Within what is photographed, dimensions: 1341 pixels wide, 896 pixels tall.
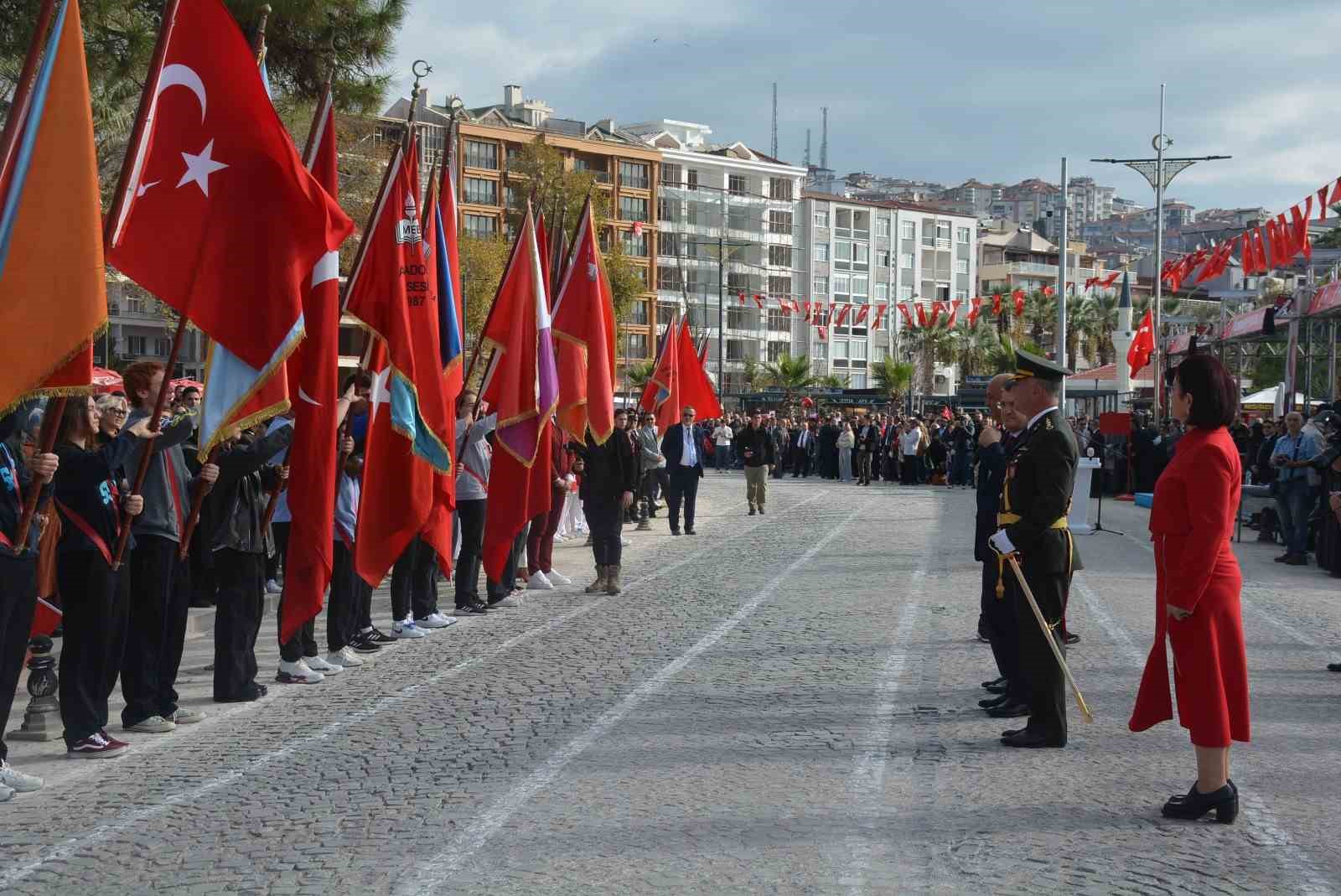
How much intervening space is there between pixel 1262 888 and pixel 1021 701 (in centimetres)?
328

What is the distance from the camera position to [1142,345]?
42812 millimetres

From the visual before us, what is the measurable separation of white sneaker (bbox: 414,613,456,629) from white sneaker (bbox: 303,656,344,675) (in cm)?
201

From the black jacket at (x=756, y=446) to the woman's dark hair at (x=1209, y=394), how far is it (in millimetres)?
21058

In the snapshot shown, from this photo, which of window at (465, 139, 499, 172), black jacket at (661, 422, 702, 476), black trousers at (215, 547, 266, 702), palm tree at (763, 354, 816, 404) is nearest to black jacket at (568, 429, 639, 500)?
black trousers at (215, 547, 266, 702)

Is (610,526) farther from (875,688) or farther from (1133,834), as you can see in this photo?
(1133,834)

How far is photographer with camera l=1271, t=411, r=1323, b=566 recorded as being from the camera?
19625mm

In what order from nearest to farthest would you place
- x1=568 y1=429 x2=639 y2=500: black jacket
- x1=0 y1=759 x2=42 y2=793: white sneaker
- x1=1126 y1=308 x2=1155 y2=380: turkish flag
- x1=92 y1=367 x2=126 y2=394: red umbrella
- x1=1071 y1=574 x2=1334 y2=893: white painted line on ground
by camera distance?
x1=1071 y1=574 x2=1334 y2=893: white painted line on ground < x1=0 y1=759 x2=42 y2=793: white sneaker < x1=568 y1=429 x2=639 y2=500: black jacket < x1=92 y1=367 x2=126 y2=394: red umbrella < x1=1126 y1=308 x2=1155 y2=380: turkish flag

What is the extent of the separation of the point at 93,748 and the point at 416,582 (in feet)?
16.7

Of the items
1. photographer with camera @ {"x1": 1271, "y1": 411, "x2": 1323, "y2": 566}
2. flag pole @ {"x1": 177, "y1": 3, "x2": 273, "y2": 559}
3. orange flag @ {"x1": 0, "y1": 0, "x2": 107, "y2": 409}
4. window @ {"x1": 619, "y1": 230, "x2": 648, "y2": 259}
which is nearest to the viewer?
orange flag @ {"x1": 0, "y1": 0, "x2": 107, "y2": 409}

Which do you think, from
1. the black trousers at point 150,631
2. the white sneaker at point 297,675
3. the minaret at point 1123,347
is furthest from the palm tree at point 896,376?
the black trousers at point 150,631

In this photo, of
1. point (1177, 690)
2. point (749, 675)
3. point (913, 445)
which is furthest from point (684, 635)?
point (913, 445)

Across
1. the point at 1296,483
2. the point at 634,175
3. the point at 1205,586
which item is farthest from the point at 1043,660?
the point at 634,175

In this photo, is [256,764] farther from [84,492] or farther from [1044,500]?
[1044,500]

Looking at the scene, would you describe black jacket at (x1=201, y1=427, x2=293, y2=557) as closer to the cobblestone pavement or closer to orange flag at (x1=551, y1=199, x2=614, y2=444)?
the cobblestone pavement
